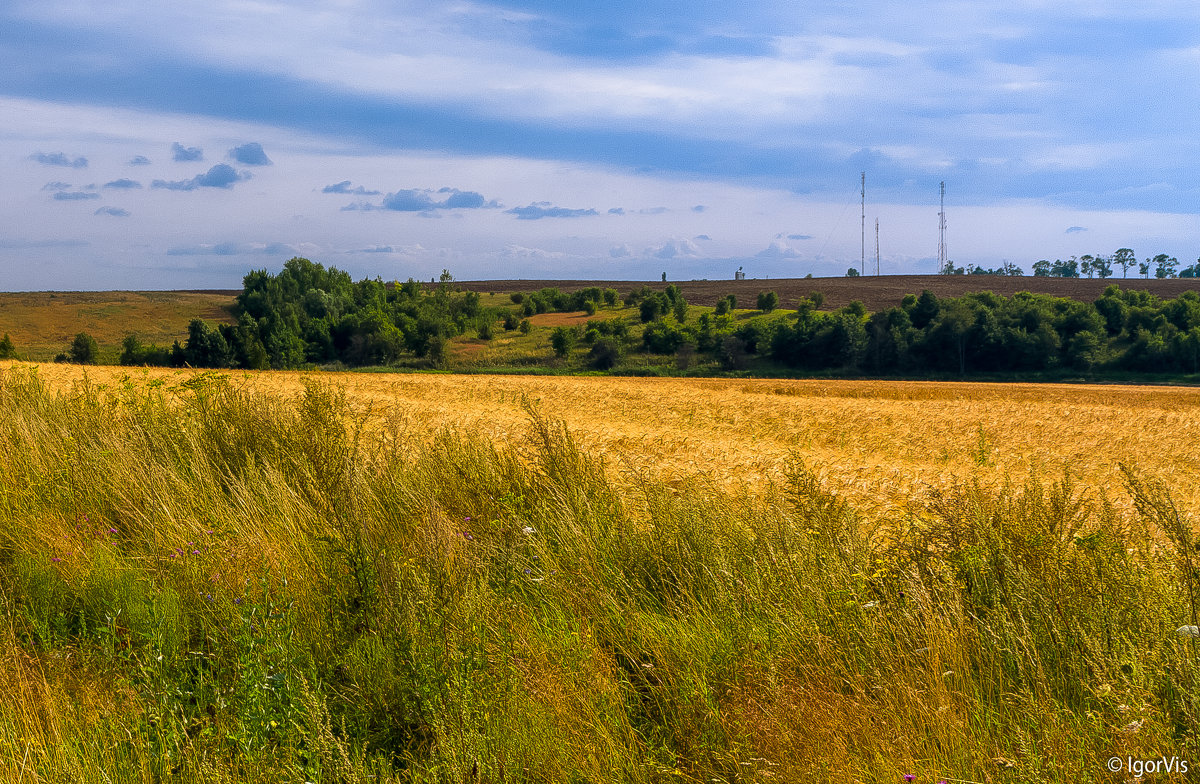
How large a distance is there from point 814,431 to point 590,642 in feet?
59.2

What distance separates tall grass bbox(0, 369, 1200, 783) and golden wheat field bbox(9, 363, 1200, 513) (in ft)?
4.29

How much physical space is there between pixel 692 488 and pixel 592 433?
31.9 ft

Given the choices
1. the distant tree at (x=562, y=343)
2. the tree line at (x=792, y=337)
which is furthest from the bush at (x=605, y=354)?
the distant tree at (x=562, y=343)

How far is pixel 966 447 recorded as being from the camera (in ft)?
60.9

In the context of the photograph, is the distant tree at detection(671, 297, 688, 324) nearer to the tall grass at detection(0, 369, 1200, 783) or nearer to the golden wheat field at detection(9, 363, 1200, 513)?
the golden wheat field at detection(9, 363, 1200, 513)

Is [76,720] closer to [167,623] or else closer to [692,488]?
[167,623]

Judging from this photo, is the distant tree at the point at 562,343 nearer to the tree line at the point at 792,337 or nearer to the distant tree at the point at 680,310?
the tree line at the point at 792,337

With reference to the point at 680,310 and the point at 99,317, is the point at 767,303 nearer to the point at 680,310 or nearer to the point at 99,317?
the point at 680,310

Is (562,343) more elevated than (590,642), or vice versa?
(562,343)

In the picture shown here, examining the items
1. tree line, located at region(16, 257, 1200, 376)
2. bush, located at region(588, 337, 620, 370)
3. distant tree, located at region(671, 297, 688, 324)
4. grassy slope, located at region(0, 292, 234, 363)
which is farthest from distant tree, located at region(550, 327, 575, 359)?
grassy slope, located at region(0, 292, 234, 363)

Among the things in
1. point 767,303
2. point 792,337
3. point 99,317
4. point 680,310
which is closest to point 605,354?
point 792,337

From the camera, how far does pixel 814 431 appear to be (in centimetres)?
2123

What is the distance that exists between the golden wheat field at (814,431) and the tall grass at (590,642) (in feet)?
4.29

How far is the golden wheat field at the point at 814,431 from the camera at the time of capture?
11.0 m
